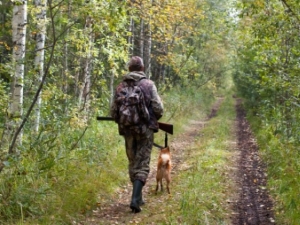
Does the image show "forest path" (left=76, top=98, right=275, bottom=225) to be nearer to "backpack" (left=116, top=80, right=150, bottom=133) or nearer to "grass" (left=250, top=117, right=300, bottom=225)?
"grass" (left=250, top=117, right=300, bottom=225)

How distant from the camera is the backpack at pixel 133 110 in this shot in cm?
608

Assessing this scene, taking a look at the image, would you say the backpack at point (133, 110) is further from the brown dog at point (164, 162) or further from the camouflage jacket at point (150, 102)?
the brown dog at point (164, 162)

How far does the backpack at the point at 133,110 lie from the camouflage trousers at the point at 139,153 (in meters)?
0.19

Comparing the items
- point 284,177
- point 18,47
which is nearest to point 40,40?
point 18,47

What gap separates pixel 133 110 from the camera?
20.0 ft

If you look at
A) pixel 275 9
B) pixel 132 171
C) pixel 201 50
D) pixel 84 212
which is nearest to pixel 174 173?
pixel 132 171

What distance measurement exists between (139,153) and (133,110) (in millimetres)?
725

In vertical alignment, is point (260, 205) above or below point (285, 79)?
below

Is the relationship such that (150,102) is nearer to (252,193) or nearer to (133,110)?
(133,110)

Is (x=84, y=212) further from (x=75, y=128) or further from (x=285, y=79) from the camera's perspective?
(x=285, y=79)

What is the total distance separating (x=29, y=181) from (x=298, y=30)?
6874 millimetres

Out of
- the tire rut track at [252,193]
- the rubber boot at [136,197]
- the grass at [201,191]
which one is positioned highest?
the rubber boot at [136,197]

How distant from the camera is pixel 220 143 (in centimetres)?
1380

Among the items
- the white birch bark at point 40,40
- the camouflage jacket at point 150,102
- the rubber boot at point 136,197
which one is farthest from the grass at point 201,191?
the white birch bark at point 40,40
